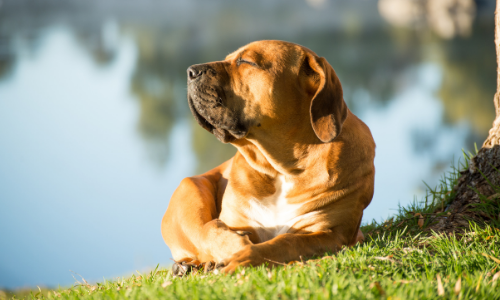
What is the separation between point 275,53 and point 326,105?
523 mm

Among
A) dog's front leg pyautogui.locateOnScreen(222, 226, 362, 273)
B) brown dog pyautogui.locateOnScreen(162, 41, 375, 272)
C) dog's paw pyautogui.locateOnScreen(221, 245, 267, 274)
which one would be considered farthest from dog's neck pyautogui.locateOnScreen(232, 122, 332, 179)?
dog's paw pyautogui.locateOnScreen(221, 245, 267, 274)

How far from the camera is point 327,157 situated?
9.73 feet

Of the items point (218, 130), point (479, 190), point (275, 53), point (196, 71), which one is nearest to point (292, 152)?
point (218, 130)

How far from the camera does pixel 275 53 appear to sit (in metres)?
2.96

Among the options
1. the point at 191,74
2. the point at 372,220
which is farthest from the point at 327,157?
the point at 372,220

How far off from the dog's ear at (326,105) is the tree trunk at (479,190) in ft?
4.33

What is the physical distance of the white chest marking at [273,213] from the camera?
3.10m

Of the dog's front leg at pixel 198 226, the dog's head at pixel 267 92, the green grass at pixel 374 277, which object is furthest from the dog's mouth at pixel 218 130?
the green grass at pixel 374 277

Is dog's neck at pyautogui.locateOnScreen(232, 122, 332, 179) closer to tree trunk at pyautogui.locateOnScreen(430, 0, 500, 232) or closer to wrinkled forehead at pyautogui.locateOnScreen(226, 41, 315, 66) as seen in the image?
wrinkled forehead at pyautogui.locateOnScreen(226, 41, 315, 66)

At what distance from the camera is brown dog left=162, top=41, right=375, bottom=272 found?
2867 millimetres

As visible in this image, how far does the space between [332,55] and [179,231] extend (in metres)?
25.6

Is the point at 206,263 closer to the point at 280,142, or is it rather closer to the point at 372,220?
the point at 280,142

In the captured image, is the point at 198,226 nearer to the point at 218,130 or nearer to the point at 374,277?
the point at 218,130

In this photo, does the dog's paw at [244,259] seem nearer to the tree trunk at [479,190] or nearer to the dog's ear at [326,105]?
the dog's ear at [326,105]
